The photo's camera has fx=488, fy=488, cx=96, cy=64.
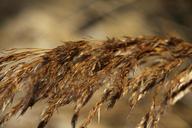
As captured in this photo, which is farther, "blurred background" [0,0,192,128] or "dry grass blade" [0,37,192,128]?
"blurred background" [0,0,192,128]

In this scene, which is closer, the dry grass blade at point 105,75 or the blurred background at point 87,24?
the dry grass blade at point 105,75

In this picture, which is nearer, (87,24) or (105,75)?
(105,75)

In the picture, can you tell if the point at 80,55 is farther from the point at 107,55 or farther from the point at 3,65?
the point at 3,65

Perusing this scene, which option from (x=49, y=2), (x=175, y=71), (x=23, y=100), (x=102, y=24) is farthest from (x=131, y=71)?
(x=49, y=2)
